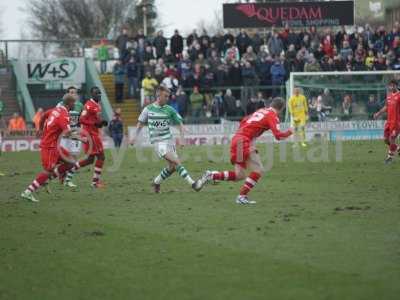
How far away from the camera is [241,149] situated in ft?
47.9

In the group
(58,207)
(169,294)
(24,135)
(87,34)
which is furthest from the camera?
(87,34)

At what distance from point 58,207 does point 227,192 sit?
3.31m

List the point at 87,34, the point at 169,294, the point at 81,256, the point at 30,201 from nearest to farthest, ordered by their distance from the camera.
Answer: the point at 169,294 → the point at 81,256 → the point at 30,201 → the point at 87,34

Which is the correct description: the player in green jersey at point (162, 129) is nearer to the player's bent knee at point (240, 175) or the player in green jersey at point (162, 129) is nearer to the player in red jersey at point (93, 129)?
the player's bent knee at point (240, 175)

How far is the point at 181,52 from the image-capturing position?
38.9 metres

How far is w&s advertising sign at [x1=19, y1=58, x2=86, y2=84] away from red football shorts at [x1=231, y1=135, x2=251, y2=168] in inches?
1041

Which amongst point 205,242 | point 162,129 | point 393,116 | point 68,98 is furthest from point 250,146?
point 393,116

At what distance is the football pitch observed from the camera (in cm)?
856

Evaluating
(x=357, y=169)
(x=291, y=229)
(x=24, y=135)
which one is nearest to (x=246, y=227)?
(x=291, y=229)

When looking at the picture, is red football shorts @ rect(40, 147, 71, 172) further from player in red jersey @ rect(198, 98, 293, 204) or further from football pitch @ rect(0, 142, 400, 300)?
player in red jersey @ rect(198, 98, 293, 204)

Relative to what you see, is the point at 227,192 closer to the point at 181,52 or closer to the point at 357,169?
the point at 357,169

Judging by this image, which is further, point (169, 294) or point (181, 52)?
point (181, 52)

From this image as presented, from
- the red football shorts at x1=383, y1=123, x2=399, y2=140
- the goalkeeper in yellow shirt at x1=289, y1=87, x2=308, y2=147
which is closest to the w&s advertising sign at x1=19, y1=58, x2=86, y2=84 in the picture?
the goalkeeper in yellow shirt at x1=289, y1=87, x2=308, y2=147

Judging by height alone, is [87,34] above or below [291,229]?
above
